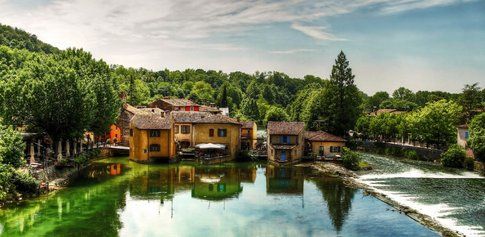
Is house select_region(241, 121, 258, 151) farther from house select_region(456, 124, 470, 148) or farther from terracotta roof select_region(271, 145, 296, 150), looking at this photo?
house select_region(456, 124, 470, 148)

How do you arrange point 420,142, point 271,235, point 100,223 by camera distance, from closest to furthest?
point 271,235 → point 100,223 → point 420,142

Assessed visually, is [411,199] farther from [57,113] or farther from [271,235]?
[57,113]

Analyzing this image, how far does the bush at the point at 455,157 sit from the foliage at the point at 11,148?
46509 millimetres

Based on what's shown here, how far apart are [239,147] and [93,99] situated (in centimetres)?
2249

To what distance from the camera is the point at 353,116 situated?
7138cm

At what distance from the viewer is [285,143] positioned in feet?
186

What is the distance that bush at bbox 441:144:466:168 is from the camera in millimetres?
52750

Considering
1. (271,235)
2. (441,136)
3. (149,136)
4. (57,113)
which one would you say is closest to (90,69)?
(149,136)

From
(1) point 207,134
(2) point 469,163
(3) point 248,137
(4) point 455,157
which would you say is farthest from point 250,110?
(2) point 469,163

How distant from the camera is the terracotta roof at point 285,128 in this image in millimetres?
56206

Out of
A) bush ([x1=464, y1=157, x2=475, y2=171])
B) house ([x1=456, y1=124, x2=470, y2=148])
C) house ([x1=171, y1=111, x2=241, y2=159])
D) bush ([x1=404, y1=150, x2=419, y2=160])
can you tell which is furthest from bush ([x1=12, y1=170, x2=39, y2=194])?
house ([x1=456, y1=124, x2=470, y2=148])

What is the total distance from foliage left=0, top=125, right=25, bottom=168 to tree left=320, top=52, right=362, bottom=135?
1935 inches

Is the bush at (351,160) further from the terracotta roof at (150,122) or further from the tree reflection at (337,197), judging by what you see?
the terracotta roof at (150,122)

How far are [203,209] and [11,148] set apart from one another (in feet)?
48.1
